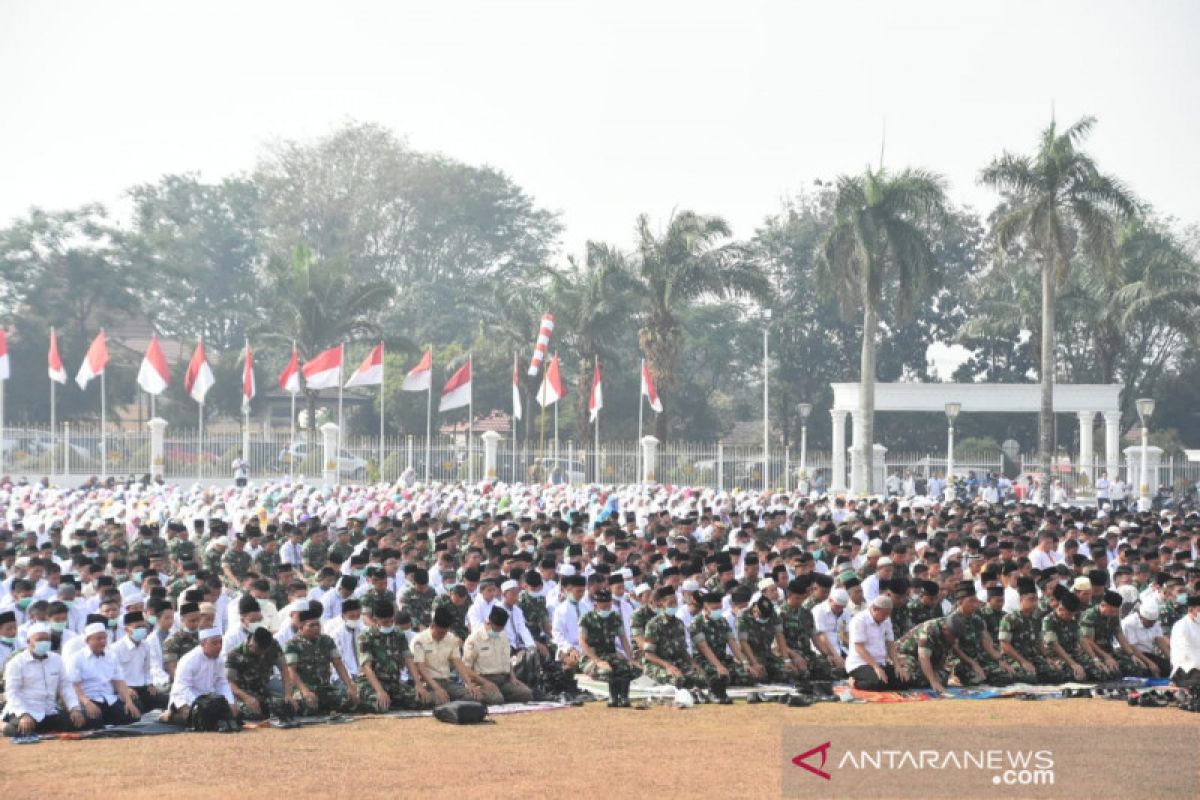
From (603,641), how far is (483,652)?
1218mm

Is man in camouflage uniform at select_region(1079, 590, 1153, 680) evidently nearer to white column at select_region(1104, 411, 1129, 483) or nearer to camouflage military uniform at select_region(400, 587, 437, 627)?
camouflage military uniform at select_region(400, 587, 437, 627)

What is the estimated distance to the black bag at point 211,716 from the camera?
439 inches

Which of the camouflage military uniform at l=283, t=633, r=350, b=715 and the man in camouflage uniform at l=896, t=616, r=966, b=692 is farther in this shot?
the man in camouflage uniform at l=896, t=616, r=966, b=692

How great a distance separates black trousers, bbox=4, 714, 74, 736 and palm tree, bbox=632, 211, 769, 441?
29830 mm

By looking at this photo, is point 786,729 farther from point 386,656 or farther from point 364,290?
point 364,290

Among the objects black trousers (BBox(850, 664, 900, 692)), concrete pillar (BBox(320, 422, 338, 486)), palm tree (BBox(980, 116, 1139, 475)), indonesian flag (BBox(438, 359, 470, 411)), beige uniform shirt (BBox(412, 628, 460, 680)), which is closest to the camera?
beige uniform shirt (BBox(412, 628, 460, 680))

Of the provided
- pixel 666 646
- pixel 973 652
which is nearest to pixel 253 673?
pixel 666 646

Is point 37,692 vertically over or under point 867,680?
over

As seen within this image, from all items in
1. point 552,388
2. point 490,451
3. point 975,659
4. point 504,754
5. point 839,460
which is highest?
point 552,388

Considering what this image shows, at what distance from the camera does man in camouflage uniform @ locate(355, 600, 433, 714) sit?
12.0 meters

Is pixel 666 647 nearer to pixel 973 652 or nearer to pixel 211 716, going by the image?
pixel 973 652

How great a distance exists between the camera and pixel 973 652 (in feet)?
44.7

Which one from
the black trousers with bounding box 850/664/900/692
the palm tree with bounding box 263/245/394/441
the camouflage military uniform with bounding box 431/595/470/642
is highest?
the palm tree with bounding box 263/245/394/441

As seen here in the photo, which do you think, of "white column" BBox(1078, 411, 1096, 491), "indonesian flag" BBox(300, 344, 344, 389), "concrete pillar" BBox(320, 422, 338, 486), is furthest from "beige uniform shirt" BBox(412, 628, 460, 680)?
"white column" BBox(1078, 411, 1096, 491)
